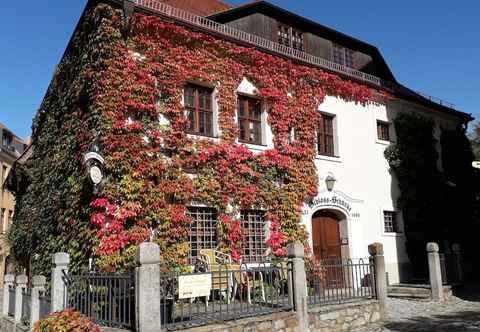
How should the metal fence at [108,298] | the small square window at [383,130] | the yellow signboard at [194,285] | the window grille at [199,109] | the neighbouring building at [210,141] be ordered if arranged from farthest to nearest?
the small square window at [383,130]
the window grille at [199,109]
the neighbouring building at [210,141]
the yellow signboard at [194,285]
the metal fence at [108,298]

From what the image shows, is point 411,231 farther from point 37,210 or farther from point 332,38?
point 37,210

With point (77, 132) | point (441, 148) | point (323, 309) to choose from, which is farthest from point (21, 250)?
point (441, 148)

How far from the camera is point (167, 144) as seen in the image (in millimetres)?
11906

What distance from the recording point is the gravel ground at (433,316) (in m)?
9.93

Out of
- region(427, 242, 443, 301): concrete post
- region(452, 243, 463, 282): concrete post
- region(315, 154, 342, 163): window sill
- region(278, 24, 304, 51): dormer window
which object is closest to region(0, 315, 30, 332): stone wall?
region(315, 154, 342, 163): window sill

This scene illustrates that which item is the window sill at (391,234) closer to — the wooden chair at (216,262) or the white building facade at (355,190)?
the white building facade at (355,190)

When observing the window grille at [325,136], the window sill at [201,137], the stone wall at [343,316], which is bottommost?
the stone wall at [343,316]

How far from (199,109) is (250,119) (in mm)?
1820

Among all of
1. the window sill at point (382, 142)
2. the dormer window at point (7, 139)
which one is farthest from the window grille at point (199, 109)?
the dormer window at point (7, 139)

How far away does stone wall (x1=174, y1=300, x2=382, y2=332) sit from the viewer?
8.11m

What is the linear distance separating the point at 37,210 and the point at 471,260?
666 inches

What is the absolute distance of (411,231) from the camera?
17.4 meters

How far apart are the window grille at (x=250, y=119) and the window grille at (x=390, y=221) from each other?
6.13 meters

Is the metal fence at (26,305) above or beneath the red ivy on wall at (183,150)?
beneath
